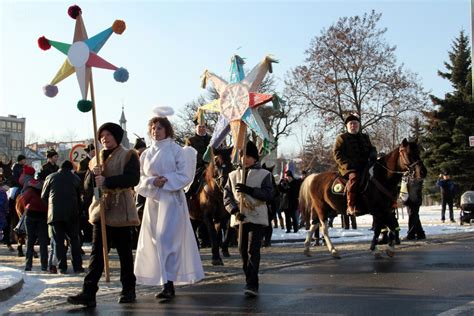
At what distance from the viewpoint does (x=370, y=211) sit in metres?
13.1

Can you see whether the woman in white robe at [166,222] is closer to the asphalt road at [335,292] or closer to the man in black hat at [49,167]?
the asphalt road at [335,292]

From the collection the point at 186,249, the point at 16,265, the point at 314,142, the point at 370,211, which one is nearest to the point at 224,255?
the point at 370,211

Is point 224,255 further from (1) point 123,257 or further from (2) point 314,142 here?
(2) point 314,142

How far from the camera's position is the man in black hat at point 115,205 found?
8156mm

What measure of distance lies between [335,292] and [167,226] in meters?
2.46

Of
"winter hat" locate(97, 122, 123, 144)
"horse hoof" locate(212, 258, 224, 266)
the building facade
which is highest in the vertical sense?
the building facade

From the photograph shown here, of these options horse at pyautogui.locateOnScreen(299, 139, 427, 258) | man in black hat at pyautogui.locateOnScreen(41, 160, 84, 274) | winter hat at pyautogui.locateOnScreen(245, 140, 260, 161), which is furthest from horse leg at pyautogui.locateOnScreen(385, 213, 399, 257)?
man in black hat at pyautogui.locateOnScreen(41, 160, 84, 274)

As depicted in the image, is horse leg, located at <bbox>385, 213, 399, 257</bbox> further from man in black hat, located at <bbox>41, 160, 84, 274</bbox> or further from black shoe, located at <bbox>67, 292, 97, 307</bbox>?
black shoe, located at <bbox>67, 292, 97, 307</bbox>

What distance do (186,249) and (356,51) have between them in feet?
101

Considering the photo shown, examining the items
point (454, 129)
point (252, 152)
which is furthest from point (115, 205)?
point (454, 129)

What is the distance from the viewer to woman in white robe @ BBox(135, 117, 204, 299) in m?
8.29

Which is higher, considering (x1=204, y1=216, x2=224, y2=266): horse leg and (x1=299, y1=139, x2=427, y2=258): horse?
(x1=299, y1=139, x2=427, y2=258): horse

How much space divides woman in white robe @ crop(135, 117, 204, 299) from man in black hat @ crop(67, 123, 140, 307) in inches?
7.2

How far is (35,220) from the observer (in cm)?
1267
